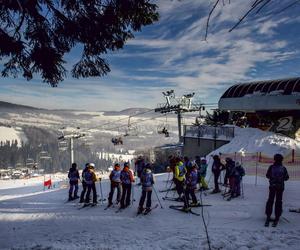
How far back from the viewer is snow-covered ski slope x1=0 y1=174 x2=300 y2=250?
9.94 meters

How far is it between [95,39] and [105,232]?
278 inches

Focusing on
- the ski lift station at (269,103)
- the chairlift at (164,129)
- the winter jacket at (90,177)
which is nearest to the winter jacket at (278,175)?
the winter jacket at (90,177)

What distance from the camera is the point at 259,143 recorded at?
1184 inches

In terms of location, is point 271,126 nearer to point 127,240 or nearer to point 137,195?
point 137,195

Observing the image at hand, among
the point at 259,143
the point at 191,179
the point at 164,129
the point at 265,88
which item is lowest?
the point at 191,179

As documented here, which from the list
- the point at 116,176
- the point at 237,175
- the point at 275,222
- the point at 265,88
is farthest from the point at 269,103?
the point at 275,222

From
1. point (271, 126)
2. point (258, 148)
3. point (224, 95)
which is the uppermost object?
point (224, 95)

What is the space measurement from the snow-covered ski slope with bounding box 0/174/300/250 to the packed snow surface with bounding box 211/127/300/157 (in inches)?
487

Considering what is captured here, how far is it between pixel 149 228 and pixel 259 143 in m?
20.8

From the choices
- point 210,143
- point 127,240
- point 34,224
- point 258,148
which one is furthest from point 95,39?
point 210,143

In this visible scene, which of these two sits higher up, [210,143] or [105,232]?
[210,143]

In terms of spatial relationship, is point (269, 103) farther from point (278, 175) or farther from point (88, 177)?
point (278, 175)

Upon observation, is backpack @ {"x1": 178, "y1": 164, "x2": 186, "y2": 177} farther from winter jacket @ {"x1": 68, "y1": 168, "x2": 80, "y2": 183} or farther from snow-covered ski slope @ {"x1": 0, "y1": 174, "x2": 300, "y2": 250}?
winter jacket @ {"x1": 68, "y1": 168, "x2": 80, "y2": 183}

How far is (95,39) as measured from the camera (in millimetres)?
6488
